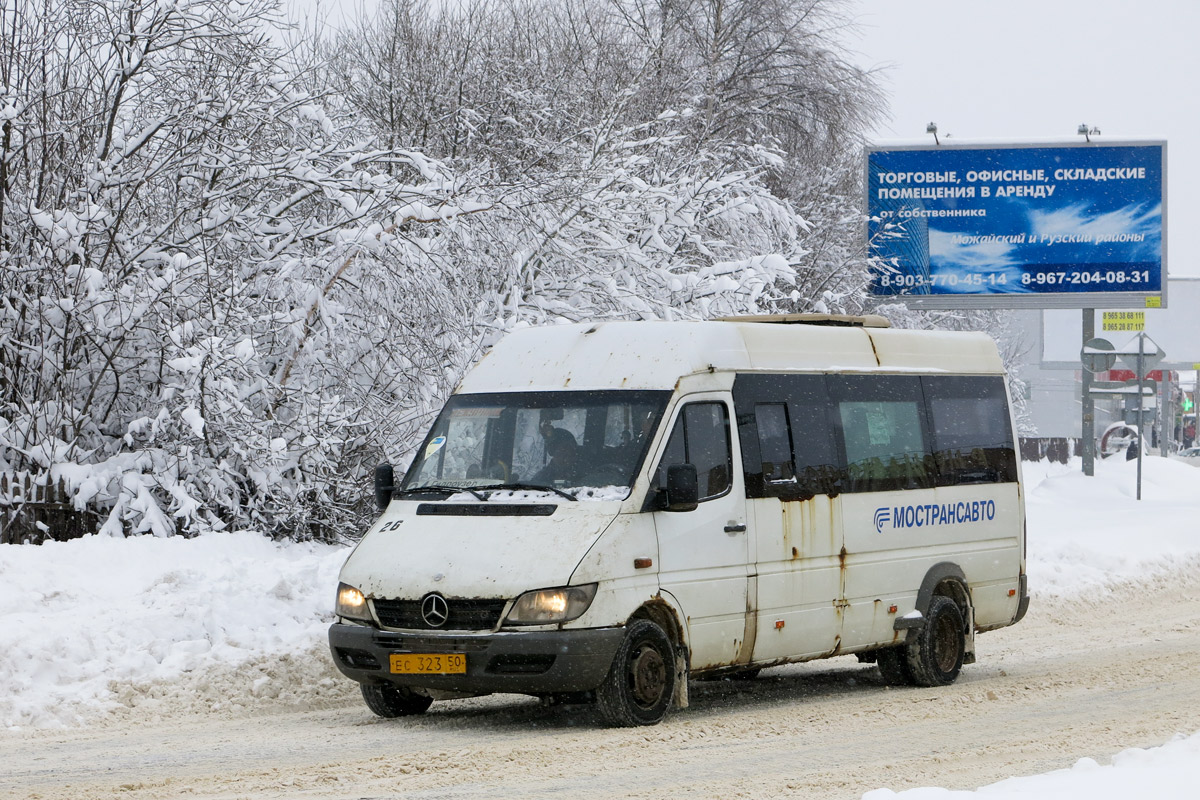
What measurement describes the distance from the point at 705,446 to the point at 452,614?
189 cm

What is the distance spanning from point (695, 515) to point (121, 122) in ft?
29.7

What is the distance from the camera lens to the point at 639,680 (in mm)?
9031

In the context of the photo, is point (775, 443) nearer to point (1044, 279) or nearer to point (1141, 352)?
point (1141, 352)

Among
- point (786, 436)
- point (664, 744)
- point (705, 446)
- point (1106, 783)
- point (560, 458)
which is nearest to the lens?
point (1106, 783)

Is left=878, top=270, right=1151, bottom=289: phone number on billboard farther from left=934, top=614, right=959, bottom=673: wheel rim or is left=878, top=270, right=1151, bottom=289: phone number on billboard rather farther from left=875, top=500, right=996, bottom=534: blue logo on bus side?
left=934, top=614, right=959, bottom=673: wheel rim

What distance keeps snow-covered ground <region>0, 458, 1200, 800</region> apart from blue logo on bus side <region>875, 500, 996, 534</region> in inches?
119

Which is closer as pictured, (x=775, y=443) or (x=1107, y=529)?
(x=775, y=443)

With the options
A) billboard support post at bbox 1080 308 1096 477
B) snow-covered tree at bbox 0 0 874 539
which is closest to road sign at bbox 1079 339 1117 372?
billboard support post at bbox 1080 308 1096 477

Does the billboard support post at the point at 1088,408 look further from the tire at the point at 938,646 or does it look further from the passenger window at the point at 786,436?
the passenger window at the point at 786,436

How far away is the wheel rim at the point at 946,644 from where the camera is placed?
38.1 ft

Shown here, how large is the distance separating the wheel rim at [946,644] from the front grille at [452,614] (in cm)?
410

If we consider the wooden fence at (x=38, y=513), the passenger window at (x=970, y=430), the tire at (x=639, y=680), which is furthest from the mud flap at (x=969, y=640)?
the wooden fence at (x=38, y=513)

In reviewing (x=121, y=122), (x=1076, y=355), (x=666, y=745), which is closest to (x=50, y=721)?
(x=666, y=745)

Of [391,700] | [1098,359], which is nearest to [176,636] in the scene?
[391,700]
